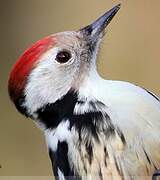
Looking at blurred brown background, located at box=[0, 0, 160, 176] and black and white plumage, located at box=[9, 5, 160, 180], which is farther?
blurred brown background, located at box=[0, 0, 160, 176]

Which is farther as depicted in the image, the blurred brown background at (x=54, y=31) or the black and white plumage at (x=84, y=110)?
the blurred brown background at (x=54, y=31)

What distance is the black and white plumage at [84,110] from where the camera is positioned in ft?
2.65

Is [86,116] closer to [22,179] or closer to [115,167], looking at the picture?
[115,167]

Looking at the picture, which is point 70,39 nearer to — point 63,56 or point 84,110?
point 63,56

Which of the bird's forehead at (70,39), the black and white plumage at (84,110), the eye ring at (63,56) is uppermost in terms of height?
the bird's forehead at (70,39)

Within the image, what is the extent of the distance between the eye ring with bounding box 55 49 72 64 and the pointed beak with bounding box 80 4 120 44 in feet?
0.17

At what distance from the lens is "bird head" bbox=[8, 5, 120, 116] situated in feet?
2.77

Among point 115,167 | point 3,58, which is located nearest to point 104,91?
point 115,167

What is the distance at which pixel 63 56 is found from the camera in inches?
33.5

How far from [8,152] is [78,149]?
0.25 metres

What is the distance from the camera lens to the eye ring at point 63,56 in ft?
2.79

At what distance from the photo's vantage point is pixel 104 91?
0.84 metres

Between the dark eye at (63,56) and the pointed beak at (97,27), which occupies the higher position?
the pointed beak at (97,27)

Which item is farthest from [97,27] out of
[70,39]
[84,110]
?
[84,110]
